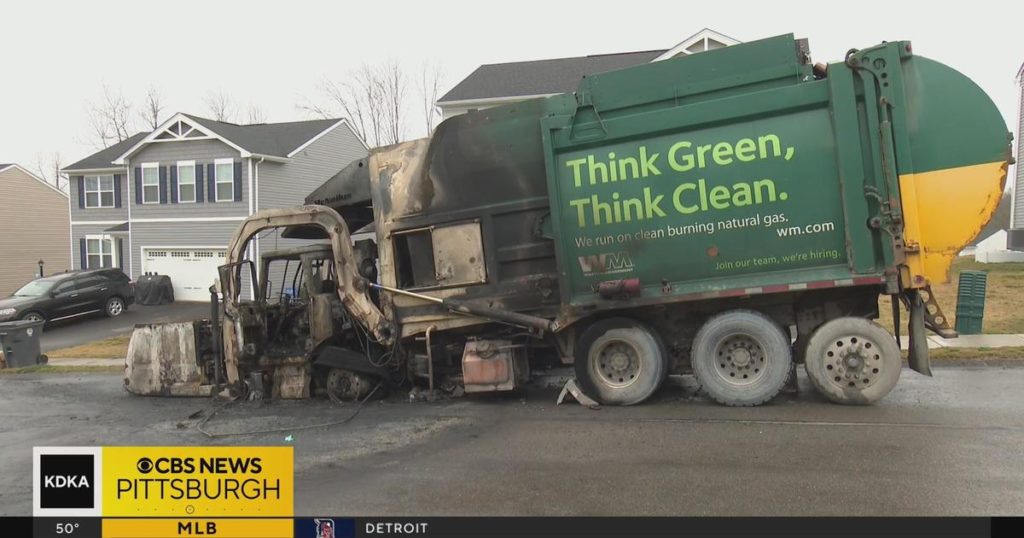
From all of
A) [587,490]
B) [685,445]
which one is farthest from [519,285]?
[587,490]

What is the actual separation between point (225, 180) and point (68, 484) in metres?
22.9

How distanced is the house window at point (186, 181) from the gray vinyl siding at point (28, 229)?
47.8 feet

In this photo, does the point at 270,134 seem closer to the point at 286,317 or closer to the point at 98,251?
the point at 98,251

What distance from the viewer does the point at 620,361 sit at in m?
7.28

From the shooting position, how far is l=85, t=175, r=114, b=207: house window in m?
29.3

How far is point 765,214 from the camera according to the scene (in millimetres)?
6555

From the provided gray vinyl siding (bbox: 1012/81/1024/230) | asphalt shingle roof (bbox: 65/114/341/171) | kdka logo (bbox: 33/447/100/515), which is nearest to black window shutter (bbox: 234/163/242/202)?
asphalt shingle roof (bbox: 65/114/341/171)

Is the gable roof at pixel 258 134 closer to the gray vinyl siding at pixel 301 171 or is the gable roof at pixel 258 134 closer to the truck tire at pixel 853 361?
the gray vinyl siding at pixel 301 171

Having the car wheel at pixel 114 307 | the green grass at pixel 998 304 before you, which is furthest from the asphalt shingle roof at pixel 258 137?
the green grass at pixel 998 304

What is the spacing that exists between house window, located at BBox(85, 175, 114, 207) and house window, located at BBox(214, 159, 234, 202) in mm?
7250

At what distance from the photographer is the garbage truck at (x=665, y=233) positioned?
20.6ft

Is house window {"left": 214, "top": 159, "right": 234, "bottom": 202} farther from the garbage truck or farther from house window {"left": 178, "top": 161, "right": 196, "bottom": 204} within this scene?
the garbage truck

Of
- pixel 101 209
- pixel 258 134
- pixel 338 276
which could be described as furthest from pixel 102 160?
pixel 338 276

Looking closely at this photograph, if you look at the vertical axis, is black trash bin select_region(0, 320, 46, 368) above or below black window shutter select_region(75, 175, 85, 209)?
below
